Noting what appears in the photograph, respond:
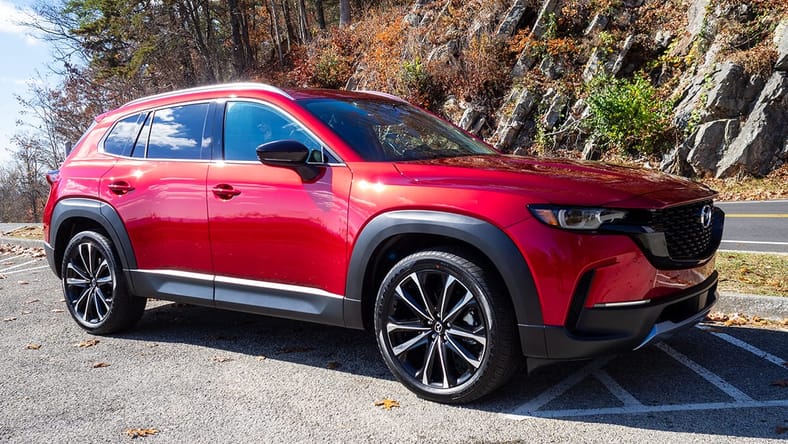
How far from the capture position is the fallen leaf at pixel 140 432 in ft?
10.7

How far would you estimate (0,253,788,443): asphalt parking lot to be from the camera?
10.4 ft

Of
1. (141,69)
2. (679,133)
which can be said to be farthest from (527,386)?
(141,69)

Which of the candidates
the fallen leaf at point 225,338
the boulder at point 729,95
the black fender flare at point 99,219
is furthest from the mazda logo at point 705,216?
the boulder at point 729,95

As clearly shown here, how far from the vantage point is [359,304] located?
3766 millimetres

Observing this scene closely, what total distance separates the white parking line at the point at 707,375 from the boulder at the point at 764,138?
11.3 m

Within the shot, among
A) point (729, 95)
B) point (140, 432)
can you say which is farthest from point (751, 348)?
point (729, 95)

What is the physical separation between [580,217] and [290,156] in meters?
1.74

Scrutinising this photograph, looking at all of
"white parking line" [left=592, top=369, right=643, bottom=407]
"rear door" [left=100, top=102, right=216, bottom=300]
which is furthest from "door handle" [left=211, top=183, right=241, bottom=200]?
"white parking line" [left=592, top=369, right=643, bottom=407]

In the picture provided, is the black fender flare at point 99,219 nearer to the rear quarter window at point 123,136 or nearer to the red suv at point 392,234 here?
the red suv at point 392,234

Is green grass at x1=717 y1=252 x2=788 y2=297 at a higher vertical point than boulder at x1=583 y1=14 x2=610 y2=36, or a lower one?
lower

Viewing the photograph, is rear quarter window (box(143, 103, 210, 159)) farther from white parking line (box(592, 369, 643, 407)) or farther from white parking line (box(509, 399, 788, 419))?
white parking line (box(592, 369, 643, 407))

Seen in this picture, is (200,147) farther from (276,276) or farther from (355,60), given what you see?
(355,60)

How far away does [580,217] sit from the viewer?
307cm

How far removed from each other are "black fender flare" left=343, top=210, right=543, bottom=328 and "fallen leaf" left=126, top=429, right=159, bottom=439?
1.22 meters
